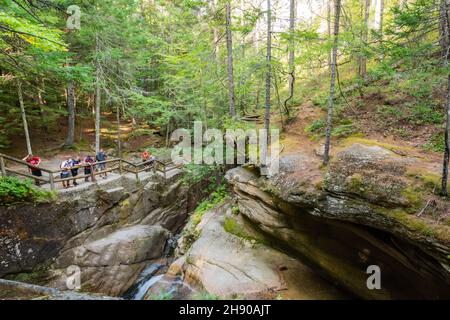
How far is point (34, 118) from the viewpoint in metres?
18.8

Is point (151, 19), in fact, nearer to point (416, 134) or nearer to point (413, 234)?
point (416, 134)

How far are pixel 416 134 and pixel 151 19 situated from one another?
26457 mm

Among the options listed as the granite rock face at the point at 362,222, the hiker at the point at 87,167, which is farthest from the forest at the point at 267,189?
the hiker at the point at 87,167

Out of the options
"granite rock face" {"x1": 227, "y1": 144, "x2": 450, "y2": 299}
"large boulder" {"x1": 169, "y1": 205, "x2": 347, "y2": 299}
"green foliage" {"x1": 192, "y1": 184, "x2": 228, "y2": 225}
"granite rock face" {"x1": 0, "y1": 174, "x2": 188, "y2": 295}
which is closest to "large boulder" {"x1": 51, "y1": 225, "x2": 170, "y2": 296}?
"granite rock face" {"x1": 0, "y1": 174, "x2": 188, "y2": 295}

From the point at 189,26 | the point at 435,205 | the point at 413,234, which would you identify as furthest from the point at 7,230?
the point at 189,26

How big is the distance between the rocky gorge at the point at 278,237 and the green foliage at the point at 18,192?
1.13 ft

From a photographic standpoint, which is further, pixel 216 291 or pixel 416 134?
pixel 416 134

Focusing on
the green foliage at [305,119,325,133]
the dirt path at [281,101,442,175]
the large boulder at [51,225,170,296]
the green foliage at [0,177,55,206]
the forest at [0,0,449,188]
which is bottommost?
the large boulder at [51,225,170,296]

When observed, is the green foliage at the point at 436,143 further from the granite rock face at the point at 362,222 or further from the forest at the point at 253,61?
the granite rock face at the point at 362,222

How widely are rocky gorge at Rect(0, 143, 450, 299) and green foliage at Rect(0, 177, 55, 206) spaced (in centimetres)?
35

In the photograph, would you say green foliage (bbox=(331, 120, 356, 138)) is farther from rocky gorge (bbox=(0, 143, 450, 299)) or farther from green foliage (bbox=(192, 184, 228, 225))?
green foliage (bbox=(192, 184, 228, 225))

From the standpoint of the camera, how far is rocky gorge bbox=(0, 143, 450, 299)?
19.3 feet

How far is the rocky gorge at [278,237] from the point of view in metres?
5.88

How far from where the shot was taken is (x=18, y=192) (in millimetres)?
9570
